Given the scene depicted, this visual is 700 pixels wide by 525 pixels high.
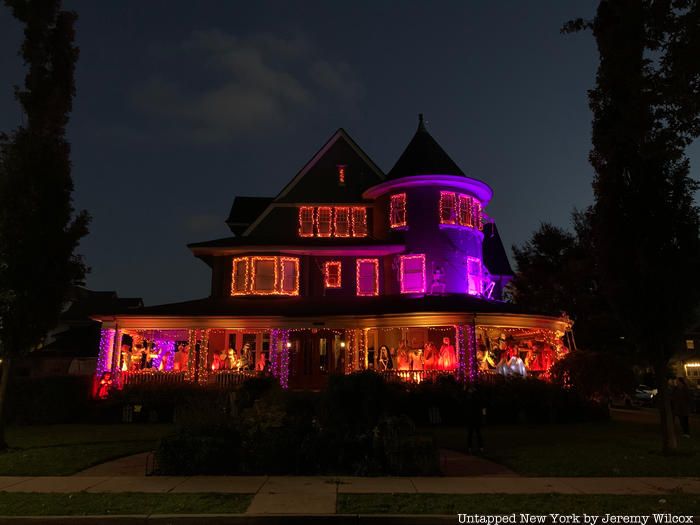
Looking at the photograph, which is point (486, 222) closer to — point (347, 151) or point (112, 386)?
point (347, 151)

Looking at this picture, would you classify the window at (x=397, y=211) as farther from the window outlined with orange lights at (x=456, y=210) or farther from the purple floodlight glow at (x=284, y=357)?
the purple floodlight glow at (x=284, y=357)

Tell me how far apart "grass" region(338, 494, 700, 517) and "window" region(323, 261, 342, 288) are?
17852mm

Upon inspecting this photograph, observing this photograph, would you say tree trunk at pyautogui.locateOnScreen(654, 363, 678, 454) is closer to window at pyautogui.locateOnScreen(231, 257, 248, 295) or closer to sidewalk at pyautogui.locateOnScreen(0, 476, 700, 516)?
sidewalk at pyautogui.locateOnScreen(0, 476, 700, 516)

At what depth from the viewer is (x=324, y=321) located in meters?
23.5

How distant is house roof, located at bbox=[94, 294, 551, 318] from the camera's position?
22.2 meters

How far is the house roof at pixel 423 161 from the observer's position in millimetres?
26219

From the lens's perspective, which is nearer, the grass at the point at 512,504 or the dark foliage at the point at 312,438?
the grass at the point at 512,504

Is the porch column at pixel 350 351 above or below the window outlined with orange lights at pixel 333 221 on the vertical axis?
below

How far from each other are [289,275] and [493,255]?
41.7 ft

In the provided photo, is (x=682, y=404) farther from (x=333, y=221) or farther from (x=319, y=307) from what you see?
(x=333, y=221)

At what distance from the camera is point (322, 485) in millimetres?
9422

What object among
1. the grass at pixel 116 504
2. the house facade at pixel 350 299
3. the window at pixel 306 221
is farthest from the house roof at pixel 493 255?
the grass at pixel 116 504

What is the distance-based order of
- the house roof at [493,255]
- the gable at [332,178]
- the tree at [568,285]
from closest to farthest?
the gable at [332,178], the house roof at [493,255], the tree at [568,285]

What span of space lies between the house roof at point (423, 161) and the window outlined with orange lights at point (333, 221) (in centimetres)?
253
